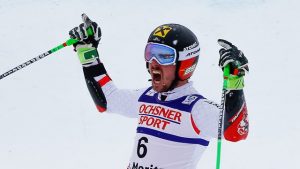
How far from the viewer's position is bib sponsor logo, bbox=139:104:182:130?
163 inches

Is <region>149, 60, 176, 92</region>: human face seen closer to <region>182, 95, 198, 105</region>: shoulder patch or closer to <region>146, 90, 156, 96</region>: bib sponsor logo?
<region>182, 95, 198, 105</region>: shoulder patch

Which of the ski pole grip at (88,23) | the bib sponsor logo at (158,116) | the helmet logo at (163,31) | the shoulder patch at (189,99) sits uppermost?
A: the ski pole grip at (88,23)

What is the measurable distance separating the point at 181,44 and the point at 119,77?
19.5 feet

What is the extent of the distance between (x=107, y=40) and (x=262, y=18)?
139 inches

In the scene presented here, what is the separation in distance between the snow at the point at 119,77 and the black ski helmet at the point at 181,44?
3.35m

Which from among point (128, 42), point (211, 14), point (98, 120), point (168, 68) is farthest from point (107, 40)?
point (168, 68)

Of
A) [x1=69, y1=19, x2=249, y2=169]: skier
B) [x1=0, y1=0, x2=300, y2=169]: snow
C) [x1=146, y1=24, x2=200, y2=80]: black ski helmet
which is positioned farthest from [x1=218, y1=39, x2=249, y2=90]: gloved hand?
[x1=0, y1=0, x2=300, y2=169]: snow

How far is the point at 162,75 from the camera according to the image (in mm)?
4129

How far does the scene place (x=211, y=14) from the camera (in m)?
12.6

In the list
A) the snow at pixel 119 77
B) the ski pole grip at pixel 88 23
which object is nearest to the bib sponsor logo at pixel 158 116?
the ski pole grip at pixel 88 23

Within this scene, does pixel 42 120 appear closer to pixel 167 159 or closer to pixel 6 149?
pixel 6 149

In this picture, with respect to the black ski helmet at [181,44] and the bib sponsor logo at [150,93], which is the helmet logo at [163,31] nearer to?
the black ski helmet at [181,44]

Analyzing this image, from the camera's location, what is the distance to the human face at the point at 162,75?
4113 millimetres

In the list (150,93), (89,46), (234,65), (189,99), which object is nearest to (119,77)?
(89,46)
